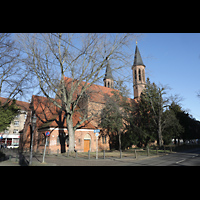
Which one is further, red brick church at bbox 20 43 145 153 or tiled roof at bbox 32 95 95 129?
tiled roof at bbox 32 95 95 129

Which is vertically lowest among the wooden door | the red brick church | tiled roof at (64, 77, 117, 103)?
the wooden door

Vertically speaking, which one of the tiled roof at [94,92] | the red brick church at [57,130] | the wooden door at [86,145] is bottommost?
the wooden door at [86,145]

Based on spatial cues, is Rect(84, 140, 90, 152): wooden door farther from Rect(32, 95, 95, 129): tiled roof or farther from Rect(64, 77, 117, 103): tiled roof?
Rect(64, 77, 117, 103): tiled roof

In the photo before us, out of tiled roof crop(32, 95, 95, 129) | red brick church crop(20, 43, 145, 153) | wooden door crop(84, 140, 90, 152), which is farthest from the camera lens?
tiled roof crop(32, 95, 95, 129)

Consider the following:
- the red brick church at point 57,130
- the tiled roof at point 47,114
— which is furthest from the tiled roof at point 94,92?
the tiled roof at point 47,114

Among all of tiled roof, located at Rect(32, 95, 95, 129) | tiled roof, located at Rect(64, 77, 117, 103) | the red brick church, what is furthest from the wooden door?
tiled roof, located at Rect(64, 77, 117, 103)

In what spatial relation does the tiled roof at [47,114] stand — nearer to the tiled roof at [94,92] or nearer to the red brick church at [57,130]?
the red brick church at [57,130]

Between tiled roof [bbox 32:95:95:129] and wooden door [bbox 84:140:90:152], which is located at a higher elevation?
tiled roof [bbox 32:95:95:129]

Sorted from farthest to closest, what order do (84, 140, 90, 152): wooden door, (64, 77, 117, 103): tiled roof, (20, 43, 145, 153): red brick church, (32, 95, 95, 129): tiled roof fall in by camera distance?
(32, 95, 95, 129): tiled roof → (84, 140, 90, 152): wooden door → (20, 43, 145, 153): red brick church → (64, 77, 117, 103): tiled roof

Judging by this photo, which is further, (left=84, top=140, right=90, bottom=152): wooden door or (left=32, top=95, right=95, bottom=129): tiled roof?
(left=32, top=95, right=95, bottom=129): tiled roof

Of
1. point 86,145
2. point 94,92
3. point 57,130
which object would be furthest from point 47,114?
point 94,92

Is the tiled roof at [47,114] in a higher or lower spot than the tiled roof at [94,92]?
lower

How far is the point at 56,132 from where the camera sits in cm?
2448
